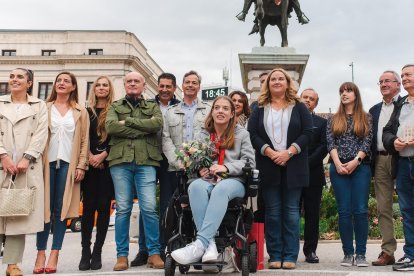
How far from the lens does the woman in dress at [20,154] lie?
4.28 m

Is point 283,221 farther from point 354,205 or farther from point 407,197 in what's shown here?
point 407,197

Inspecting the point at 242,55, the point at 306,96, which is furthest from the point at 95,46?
the point at 306,96

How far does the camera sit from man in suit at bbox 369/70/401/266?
479cm

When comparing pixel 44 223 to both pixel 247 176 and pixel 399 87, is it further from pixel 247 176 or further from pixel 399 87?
pixel 399 87

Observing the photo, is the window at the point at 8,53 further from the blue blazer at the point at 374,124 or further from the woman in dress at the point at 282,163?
the blue blazer at the point at 374,124

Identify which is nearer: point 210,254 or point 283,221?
point 210,254

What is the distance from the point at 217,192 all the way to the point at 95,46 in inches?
1777

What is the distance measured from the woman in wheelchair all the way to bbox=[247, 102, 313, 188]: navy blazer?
1.13 ft

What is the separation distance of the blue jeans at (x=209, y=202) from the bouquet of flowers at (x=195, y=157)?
6.0 inches

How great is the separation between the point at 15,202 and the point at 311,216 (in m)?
3.11

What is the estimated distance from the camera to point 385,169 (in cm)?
483

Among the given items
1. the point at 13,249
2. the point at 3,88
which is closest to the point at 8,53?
the point at 3,88

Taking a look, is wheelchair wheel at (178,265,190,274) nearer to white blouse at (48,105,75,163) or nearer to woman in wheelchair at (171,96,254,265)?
woman in wheelchair at (171,96,254,265)

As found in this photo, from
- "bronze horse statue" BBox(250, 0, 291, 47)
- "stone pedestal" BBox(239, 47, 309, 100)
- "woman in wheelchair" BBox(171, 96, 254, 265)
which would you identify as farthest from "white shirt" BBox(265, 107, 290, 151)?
"bronze horse statue" BBox(250, 0, 291, 47)
